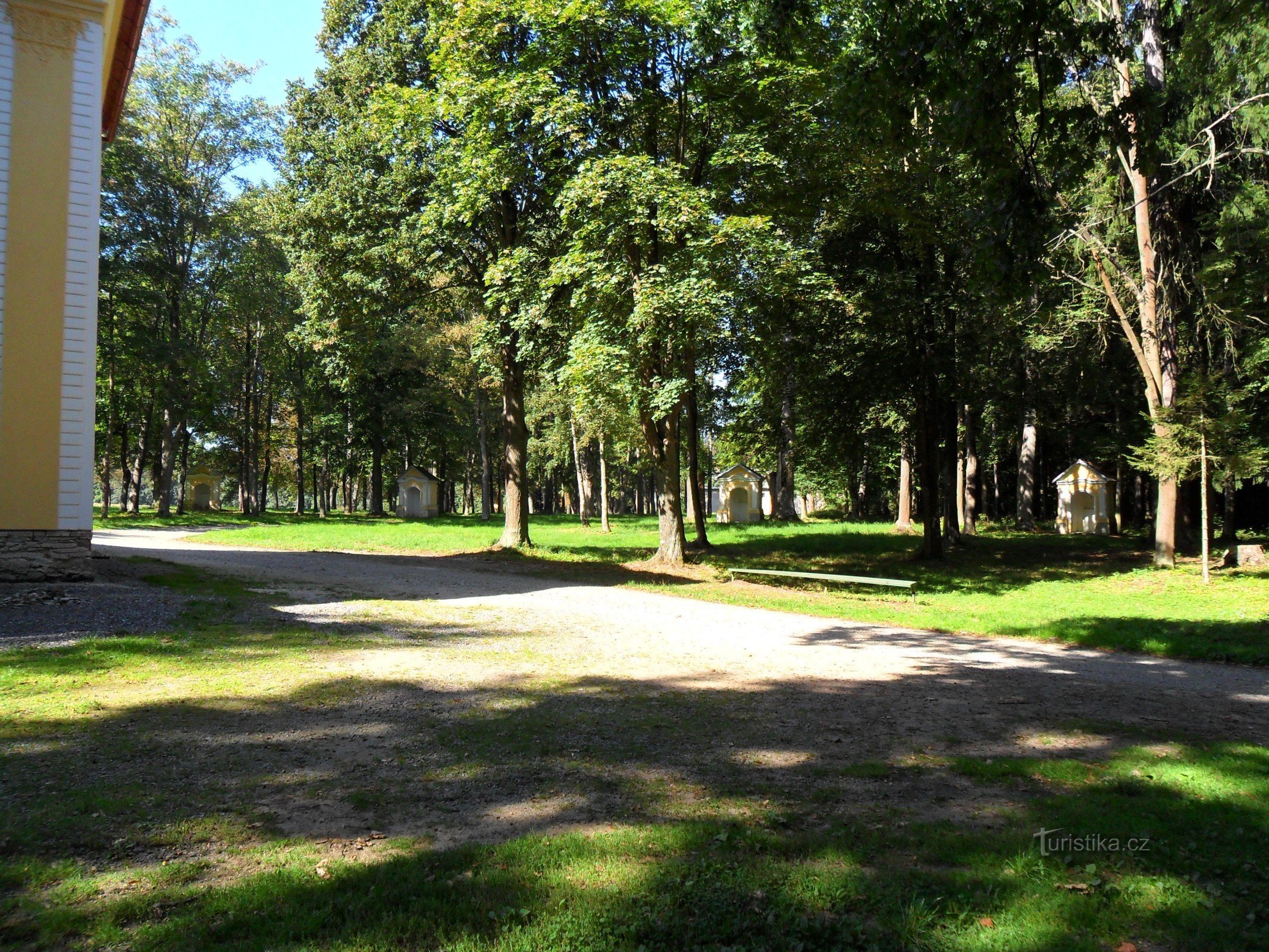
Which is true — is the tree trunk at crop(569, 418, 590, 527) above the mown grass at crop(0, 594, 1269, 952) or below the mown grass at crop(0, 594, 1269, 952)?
above

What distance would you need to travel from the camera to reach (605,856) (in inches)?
139

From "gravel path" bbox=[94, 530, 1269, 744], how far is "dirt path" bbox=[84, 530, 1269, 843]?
4 centimetres

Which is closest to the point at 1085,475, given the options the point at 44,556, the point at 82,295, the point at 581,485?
the point at 581,485

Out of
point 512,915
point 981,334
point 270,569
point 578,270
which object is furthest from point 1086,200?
point 512,915

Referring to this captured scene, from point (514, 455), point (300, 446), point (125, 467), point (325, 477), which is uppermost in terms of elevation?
point (300, 446)

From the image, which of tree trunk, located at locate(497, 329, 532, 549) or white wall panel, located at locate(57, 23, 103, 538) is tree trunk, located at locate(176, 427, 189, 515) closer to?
tree trunk, located at locate(497, 329, 532, 549)

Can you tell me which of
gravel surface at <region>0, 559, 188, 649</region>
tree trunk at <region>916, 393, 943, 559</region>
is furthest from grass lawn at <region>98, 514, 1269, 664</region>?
gravel surface at <region>0, 559, 188, 649</region>

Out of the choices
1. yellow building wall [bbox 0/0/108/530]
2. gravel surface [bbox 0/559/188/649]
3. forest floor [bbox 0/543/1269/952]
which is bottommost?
forest floor [bbox 0/543/1269/952]

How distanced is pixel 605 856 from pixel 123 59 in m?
17.2

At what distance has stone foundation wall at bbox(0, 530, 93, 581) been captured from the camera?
427 inches

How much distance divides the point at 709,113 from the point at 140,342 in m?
28.7

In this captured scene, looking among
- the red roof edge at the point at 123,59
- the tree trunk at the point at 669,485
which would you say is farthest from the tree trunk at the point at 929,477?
the red roof edge at the point at 123,59

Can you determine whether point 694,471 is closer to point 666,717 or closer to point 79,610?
point 79,610

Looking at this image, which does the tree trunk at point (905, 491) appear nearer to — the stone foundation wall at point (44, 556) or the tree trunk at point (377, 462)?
the stone foundation wall at point (44, 556)
